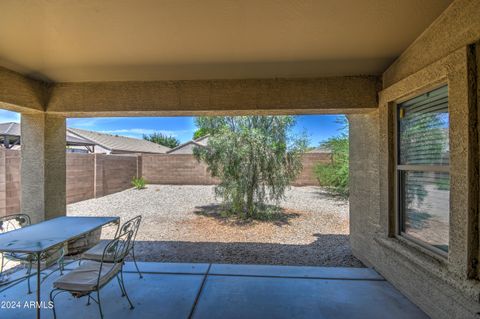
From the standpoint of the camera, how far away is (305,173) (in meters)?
11.2

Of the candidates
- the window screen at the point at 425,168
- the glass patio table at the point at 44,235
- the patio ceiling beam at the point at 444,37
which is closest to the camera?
the patio ceiling beam at the point at 444,37

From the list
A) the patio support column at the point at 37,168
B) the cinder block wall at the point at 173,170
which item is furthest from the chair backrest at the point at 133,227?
the cinder block wall at the point at 173,170

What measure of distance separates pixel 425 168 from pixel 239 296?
7.23 ft

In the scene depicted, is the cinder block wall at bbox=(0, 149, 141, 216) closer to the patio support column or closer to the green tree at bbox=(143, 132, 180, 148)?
the patio support column

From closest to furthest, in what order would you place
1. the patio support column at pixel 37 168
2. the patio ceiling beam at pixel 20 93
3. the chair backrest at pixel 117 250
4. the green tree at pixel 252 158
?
1. the chair backrest at pixel 117 250
2. the patio ceiling beam at pixel 20 93
3. the patio support column at pixel 37 168
4. the green tree at pixel 252 158

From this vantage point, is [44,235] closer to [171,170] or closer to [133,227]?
[133,227]

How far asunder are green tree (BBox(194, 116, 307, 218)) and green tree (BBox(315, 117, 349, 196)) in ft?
11.1

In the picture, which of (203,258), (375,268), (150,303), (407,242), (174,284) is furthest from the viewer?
(203,258)

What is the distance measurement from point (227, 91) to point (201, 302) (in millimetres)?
2390

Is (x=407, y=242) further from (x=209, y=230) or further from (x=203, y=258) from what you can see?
(x=209, y=230)

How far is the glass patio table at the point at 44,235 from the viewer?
1.91 m

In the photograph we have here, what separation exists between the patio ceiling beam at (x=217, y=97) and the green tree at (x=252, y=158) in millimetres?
2615

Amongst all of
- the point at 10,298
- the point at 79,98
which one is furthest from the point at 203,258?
the point at 79,98

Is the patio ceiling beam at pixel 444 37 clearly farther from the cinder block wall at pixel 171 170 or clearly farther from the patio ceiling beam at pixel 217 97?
the cinder block wall at pixel 171 170
